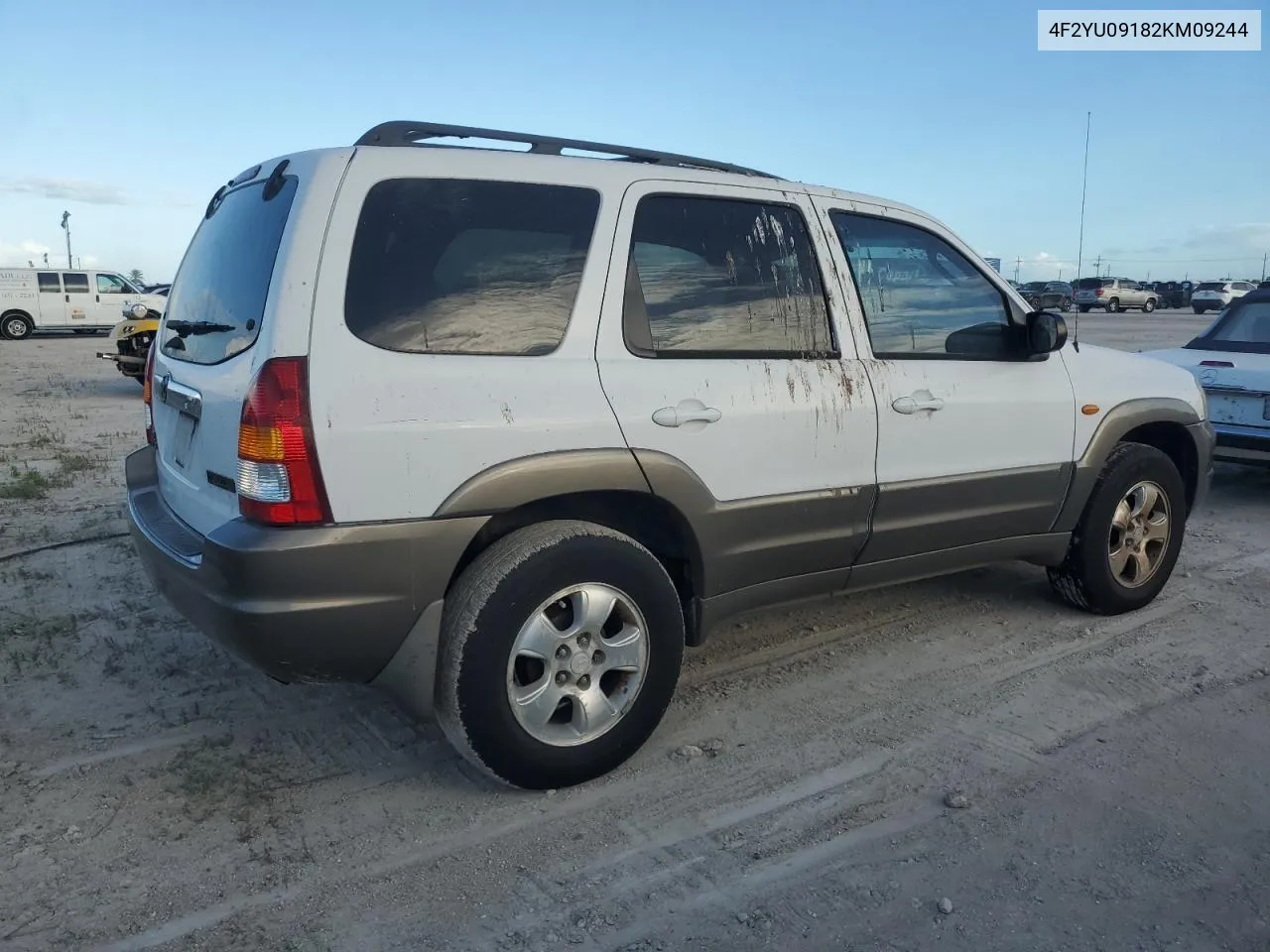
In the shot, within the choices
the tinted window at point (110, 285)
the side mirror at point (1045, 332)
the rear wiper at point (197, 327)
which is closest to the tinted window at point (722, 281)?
the side mirror at point (1045, 332)

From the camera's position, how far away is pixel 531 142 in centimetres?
330

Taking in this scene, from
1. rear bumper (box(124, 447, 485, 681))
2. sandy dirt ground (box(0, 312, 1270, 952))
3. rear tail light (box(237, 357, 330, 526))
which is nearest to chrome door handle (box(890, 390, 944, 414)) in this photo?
sandy dirt ground (box(0, 312, 1270, 952))

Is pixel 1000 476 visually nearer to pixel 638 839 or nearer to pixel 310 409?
pixel 638 839

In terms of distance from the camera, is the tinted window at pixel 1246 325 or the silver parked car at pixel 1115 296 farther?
the silver parked car at pixel 1115 296

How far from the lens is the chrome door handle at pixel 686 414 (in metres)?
3.18

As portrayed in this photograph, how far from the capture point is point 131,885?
8.56ft

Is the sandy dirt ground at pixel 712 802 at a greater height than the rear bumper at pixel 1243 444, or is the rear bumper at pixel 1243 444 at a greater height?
the rear bumper at pixel 1243 444

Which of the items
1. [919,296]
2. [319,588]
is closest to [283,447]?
[319,588]

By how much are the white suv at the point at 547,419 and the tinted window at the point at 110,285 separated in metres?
26.7

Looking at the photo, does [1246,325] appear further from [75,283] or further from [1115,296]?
[1115,296]

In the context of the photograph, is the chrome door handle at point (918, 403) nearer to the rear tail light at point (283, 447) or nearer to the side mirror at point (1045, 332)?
the side mirror at point (1045, 332)

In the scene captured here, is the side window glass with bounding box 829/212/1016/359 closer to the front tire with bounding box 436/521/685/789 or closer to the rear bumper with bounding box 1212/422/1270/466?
the front tire with bounding box 436/521/685/789

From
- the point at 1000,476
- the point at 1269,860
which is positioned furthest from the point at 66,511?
the point at 1269,860

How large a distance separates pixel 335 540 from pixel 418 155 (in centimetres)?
115
